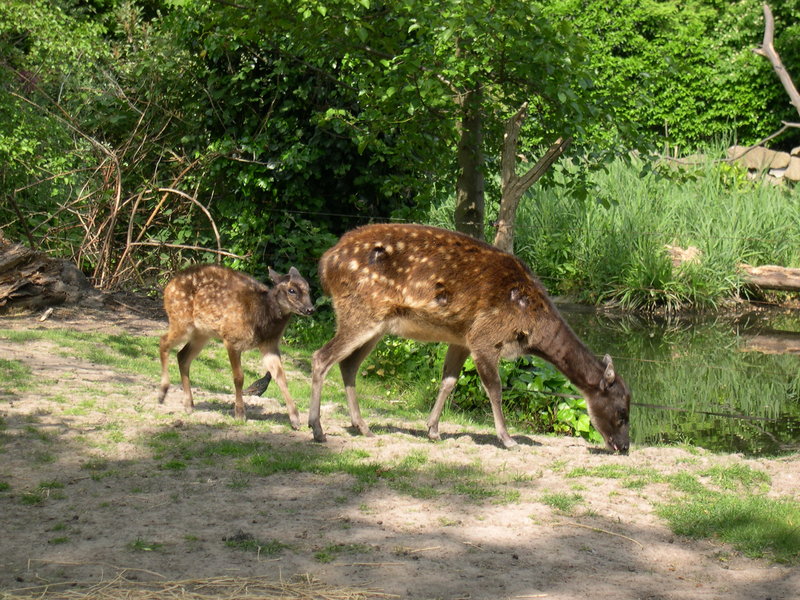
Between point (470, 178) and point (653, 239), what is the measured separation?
23.6ft

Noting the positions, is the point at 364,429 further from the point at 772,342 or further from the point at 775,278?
the point at 775,278

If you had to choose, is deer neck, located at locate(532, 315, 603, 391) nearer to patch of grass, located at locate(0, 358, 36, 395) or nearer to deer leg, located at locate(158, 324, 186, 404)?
deer leg, located at locate(158, 324, 186, 404)

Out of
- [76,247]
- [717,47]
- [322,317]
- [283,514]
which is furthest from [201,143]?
[717,47]

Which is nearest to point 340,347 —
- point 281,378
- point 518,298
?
point 281,378

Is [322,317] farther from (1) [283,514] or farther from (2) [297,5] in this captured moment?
(1) [283,514]

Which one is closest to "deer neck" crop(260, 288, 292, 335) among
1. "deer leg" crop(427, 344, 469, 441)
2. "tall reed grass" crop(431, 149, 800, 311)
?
"deer leg" crop(427, 344, 469, 441)

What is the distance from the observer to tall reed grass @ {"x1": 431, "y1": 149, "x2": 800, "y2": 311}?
17.0 m

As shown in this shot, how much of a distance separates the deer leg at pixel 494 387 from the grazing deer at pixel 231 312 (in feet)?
4.67

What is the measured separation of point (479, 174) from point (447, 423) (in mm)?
3336

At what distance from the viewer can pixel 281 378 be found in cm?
800

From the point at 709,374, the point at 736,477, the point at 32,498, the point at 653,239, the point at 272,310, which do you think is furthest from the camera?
the point at 653,239

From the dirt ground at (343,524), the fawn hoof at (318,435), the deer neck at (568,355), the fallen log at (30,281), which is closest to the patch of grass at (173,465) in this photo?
the dirt ground at (343,524)

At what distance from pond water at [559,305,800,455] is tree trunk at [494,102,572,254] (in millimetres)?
2253

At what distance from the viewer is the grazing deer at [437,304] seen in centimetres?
757
